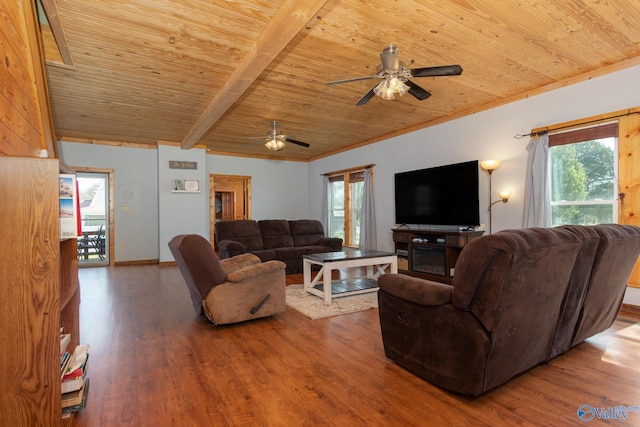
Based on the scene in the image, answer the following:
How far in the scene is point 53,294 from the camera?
1400 mm

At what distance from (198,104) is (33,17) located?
7.37 feet

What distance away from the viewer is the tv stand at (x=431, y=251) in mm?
4629

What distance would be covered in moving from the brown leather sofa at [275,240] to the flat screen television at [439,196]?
144cm

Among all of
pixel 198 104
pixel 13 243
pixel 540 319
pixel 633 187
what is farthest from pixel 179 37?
pixel 633 187

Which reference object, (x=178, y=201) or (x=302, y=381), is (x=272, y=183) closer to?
(x=178, y=201)

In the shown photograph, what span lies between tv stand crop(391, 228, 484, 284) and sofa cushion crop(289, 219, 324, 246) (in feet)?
5.50

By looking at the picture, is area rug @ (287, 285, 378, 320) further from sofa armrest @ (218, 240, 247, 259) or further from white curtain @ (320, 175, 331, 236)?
white curtain @ (320, 175, 331, 236)

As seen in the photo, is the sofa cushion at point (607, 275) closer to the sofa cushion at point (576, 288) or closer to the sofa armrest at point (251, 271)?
the sofa cushion at point (576, 288)

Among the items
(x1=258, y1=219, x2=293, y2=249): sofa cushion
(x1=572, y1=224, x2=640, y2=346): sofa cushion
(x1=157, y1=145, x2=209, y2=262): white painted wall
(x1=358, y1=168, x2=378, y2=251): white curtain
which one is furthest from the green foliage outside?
(x1=157, y1=145, x2=209, y2=262): white painted wall

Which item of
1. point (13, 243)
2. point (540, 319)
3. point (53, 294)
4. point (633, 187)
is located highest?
point (633, 187)

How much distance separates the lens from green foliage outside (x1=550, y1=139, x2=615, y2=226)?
3623mm

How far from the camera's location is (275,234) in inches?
249

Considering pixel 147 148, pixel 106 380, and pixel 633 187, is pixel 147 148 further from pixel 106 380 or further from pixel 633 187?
pixel 633 187

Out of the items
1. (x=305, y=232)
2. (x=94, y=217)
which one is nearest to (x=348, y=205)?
(x=305, y=232)
